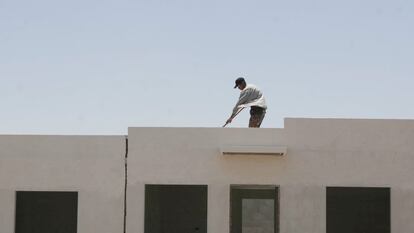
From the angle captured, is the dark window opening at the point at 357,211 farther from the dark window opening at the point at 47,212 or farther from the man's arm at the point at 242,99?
the dark window opening at the point at 47,212

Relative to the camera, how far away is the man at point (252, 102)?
14930 mm

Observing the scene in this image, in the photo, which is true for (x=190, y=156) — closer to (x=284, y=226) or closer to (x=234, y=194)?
(x=284, y=226)

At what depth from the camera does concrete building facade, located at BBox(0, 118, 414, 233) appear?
1390 centimetres

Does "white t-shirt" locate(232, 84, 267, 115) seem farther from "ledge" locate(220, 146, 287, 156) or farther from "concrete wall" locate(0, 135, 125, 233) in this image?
"concrete wall" locate(0, 135, 125, 233)

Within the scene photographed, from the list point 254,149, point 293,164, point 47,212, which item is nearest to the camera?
point 254,149

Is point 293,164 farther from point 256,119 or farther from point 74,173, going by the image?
point 74,173

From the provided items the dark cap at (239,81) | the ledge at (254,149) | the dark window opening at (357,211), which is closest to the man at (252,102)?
the dark cap at (239,81)

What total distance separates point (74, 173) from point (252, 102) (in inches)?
151

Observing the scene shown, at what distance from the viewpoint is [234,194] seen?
20.0m

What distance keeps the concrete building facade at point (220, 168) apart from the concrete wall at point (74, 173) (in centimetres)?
2

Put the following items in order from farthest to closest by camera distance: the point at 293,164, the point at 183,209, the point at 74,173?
the point at 183,209 → the point at 74,173 → the point at 293,164

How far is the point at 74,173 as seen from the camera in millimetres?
14203

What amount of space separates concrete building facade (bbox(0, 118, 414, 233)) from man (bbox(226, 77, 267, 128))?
3.41 feet

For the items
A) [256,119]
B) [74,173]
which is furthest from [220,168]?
[74,173]
